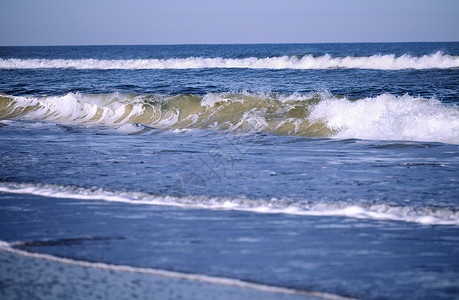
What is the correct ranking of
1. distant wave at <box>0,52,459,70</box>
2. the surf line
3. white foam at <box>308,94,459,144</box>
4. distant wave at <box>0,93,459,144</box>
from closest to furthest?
the surf line < white foam at <box>308,94,459,144</box> < distant wave at <box>0,93,459,144</box> < distant wave at <box>0,52,459,70</box>

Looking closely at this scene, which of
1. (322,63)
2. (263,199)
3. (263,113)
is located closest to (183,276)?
(263,199)

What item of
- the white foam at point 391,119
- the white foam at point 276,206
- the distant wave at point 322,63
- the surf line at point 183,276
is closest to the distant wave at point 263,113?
the white foam at point 391,119

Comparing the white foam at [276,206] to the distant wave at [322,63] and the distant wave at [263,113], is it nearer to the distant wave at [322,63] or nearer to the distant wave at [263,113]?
the distant wave at [263,113]

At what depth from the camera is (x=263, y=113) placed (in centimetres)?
1288

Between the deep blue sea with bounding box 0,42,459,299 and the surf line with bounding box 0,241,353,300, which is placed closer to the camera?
the surf line with bounding box 0,241,353,300

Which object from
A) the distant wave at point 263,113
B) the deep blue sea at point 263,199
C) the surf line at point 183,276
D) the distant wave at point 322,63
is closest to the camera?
the surf line at point 183,276

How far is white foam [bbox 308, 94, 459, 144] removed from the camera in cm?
959

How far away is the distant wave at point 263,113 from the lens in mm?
10011

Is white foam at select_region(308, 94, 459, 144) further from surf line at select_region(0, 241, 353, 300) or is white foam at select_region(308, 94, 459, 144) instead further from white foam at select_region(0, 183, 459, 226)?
surf line at select_region(0, 241, 353, 300)

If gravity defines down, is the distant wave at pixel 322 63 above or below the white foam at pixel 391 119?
above

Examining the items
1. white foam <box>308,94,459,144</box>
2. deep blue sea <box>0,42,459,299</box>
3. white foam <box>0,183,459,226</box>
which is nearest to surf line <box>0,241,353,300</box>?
deep blue sea <box>0,42,459,299</box>

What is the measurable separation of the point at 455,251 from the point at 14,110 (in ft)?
50.8

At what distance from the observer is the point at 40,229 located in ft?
13.4

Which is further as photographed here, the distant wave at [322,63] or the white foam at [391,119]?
the distant wave at [322,63]
